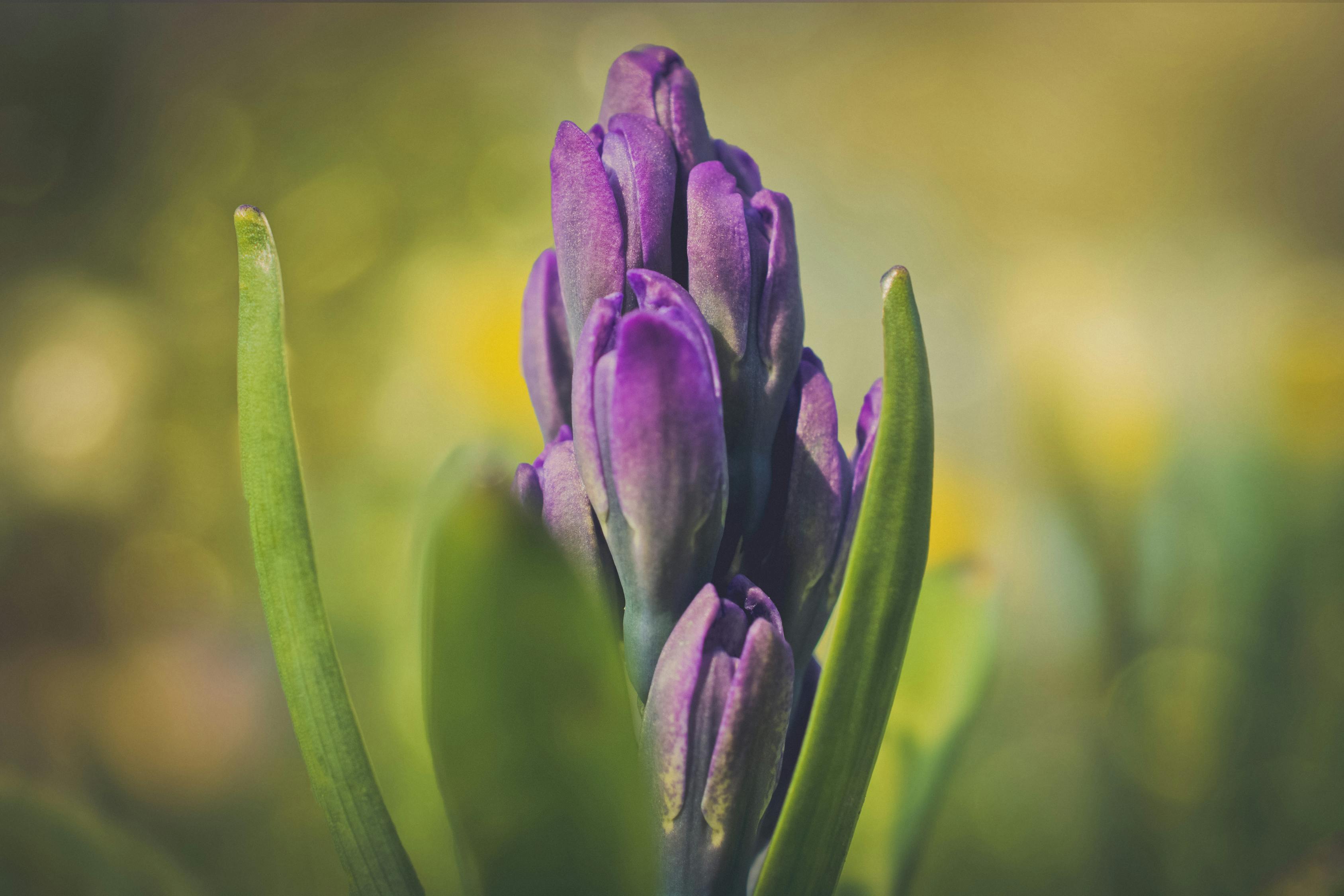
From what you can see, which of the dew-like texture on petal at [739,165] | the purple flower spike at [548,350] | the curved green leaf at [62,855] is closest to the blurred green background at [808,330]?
the curved green leaf at [62,855]

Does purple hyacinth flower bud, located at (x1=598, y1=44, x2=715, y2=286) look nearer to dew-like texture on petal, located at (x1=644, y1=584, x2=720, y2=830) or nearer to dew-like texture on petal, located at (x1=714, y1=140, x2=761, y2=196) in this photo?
dew-like texture on petal, located at (x1=714, y1=140, x2=761, y2=196)

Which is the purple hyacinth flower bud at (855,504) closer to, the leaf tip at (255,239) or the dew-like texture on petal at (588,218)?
the dew-like texture on petal at (588,218)

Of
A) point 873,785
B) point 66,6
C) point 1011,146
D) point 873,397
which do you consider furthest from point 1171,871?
point 66,6

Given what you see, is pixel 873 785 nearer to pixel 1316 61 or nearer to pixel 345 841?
pixel 345 841

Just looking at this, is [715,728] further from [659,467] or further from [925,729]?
[925,729]

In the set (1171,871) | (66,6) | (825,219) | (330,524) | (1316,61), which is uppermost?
(66,6)

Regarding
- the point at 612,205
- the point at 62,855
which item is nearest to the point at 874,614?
the point at 612,205
